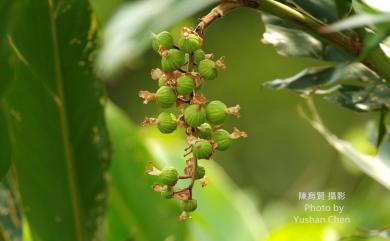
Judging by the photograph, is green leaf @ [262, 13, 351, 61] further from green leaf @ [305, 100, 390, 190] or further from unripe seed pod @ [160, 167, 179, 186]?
unripe seed pod @ [160, 167, 179, 186]

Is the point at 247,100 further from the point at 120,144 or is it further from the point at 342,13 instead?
the point at 342,13

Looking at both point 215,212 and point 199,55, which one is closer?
point 199,55

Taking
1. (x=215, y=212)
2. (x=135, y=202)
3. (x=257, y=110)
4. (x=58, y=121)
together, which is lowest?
(x=257, y=110)

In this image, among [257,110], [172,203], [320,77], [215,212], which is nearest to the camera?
[320,77]

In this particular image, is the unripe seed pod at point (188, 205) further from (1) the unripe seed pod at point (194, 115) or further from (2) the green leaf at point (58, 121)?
(2) the green leaf at point (58, 121)

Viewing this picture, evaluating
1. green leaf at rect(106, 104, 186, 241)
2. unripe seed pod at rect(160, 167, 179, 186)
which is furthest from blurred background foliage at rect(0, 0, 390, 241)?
unripe seed pod at rect(160, 167, 179, 186)

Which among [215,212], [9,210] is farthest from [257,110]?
[9,210]

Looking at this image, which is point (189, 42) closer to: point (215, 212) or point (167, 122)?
point (167, 122)

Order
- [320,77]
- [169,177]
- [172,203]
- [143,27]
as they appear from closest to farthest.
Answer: [143,27], [169,177], [320,77], [172,203]
